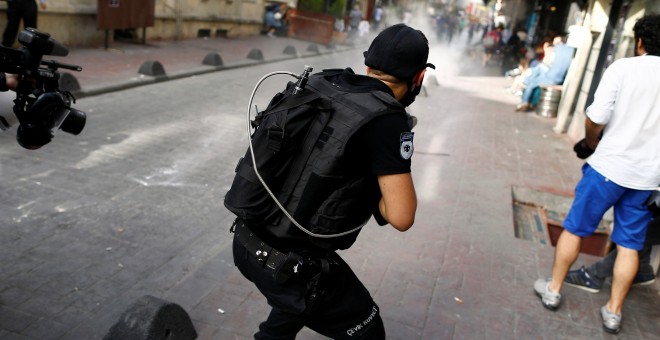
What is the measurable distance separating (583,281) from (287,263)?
9.81 feet

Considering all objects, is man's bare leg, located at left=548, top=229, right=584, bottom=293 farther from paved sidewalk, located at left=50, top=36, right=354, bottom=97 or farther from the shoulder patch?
paved sidewalk, located at left=50, top=36, right=354, bottom=97

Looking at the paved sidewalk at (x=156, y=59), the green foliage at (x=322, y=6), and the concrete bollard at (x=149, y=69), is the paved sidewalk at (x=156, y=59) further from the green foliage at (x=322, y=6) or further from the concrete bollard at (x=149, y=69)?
the green foliage at (x=322, y=6)

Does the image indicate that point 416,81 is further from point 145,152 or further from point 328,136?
point 145,152

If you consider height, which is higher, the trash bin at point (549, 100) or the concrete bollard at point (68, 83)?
the trash bin at point (549, 100)

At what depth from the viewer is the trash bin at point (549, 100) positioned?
1140 cm

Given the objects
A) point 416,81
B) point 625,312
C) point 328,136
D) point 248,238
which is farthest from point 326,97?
point 625,312

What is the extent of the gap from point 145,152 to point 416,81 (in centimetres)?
474

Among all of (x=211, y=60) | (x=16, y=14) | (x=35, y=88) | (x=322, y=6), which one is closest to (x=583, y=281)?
(x=35, y=88)

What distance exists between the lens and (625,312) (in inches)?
150

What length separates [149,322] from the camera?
8.82 feet

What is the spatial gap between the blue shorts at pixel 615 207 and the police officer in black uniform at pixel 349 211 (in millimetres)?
1958

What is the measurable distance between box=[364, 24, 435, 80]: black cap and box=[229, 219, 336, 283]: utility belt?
75 centimetres

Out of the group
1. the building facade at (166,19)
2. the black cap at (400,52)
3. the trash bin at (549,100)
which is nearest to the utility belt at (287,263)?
the black cap at (400,52)

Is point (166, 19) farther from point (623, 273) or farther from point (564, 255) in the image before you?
point (623, 273)
